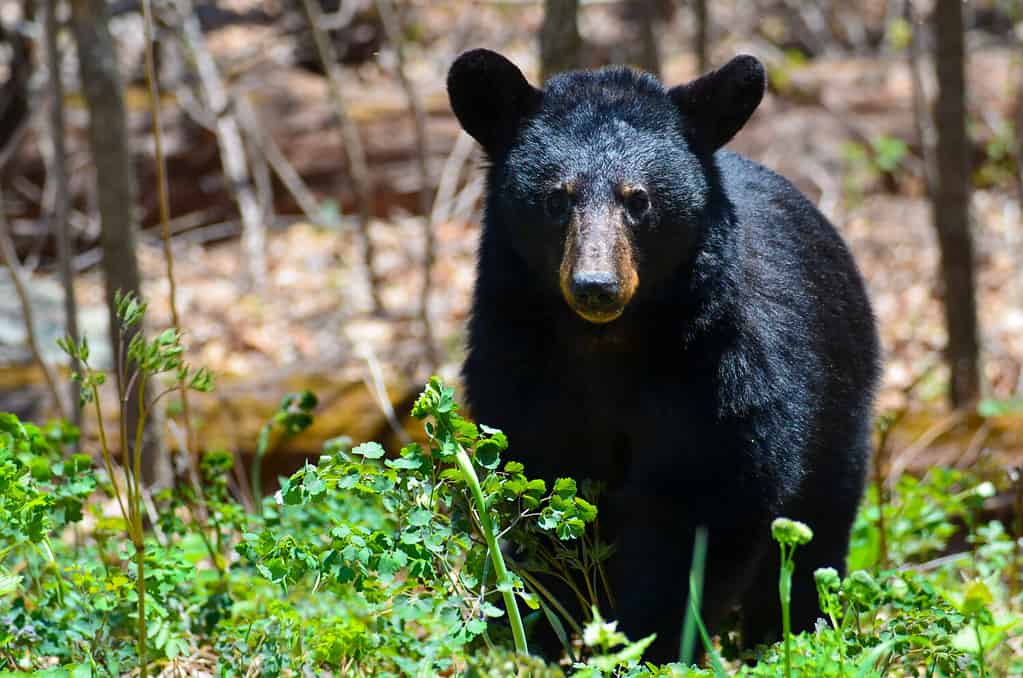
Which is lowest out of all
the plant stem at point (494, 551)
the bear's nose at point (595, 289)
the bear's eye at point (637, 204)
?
the plant stem at point (494, 551)

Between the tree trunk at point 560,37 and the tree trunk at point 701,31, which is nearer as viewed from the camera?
the tree trunk at point 560,37

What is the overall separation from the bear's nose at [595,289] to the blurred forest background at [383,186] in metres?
2.73

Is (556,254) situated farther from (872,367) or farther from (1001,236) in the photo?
(1001,236)

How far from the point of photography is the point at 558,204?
3.83 meters

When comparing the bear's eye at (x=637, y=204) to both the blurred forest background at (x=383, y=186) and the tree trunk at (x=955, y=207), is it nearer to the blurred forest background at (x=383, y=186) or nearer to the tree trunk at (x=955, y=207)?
the blurred forest background at (x=383, y=186)

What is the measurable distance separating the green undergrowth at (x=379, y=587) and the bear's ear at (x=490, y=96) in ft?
3.49

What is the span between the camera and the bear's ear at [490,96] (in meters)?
4.04

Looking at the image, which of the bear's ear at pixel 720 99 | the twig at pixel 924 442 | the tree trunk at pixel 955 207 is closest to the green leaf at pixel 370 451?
A: the bear's ear at pixel 720 99

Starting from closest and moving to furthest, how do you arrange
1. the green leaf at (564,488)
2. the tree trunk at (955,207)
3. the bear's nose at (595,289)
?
the green leaf at (564,488), the bear's nose at (595,289), the tree trunk at (955,207)

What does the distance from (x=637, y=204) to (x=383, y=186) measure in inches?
295

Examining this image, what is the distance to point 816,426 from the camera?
4078mm

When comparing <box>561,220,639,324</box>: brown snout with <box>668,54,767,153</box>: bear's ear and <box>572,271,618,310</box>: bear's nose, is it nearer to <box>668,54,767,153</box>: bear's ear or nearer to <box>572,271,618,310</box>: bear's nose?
<box>572,271,618,310</box>: bear's nose

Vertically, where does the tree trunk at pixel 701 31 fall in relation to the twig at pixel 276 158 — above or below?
above

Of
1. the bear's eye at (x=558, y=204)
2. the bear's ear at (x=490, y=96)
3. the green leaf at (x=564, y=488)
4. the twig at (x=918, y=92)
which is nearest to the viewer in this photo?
the green leaf at (x=564, y=488)
